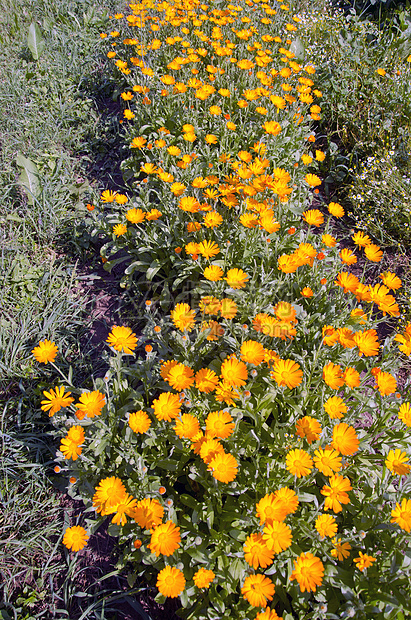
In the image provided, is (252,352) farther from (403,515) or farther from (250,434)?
(403,515)

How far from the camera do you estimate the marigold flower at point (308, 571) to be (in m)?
1.50

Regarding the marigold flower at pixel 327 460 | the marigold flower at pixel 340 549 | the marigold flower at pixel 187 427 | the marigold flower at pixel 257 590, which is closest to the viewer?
the marigold flower at pixel 257 590

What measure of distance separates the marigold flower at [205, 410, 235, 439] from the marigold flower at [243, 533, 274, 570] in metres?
0.43

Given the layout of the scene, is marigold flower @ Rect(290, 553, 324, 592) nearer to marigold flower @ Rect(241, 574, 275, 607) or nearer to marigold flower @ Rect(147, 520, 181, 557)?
marigold flower @ Rect(241, 574, 275, 607)

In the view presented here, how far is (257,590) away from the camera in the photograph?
1.49 metres

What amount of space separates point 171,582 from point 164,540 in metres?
0.16

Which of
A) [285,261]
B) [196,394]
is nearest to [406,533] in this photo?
[196,394]

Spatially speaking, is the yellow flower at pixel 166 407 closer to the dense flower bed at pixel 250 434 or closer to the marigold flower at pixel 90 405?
the dense flower bed at pixel 250 434

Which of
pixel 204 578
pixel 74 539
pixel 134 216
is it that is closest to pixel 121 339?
pixel 74 539

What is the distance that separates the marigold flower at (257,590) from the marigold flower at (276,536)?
125 millimetres

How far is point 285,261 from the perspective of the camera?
2.23 meters

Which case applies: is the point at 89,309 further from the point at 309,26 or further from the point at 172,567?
the point at 309,26

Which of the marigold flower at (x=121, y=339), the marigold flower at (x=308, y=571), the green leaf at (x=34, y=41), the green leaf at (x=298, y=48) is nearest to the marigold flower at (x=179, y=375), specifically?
the marigold flower at (x=121, y=339)

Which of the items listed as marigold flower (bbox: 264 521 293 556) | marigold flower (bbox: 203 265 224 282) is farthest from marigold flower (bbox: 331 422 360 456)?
marigold flower (bbox: 203 265 224 282)
